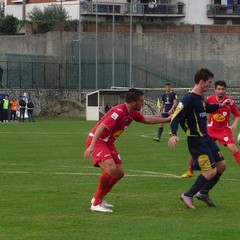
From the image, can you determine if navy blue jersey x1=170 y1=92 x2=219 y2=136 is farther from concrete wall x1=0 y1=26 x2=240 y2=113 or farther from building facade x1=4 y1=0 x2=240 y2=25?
building facade x1=4 y1=0 x2=240 y2=25

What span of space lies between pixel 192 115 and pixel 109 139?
1.31 m

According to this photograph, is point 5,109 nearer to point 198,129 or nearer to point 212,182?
point 212,182

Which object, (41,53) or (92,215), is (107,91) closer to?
(41,53)

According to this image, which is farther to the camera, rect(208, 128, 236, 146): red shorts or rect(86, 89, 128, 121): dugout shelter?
rect(86, 89, 128, 121): dugout shelter

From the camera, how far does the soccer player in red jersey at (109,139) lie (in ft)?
42.4

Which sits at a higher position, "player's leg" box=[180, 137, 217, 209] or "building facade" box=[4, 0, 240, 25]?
"building facade" box=[4, 0, 240, 25]

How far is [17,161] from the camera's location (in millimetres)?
22125

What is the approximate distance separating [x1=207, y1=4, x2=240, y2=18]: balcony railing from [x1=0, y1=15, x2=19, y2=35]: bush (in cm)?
1861

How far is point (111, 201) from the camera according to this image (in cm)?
1410

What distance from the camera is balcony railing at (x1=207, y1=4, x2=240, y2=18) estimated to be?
8625 cm

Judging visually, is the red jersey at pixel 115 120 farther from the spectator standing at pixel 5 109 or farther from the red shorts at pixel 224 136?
the spectator standing at pixel 5 109

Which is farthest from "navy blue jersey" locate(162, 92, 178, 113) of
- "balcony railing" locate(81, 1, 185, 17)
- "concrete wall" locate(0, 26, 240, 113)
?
"balcony railing" locate(81, 1, 185, 17)

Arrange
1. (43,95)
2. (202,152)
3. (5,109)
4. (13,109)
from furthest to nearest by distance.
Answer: (43,95) < (13,109) < (5,109) < (202,152)

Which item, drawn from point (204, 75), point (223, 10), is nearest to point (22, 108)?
point (223, 10)
